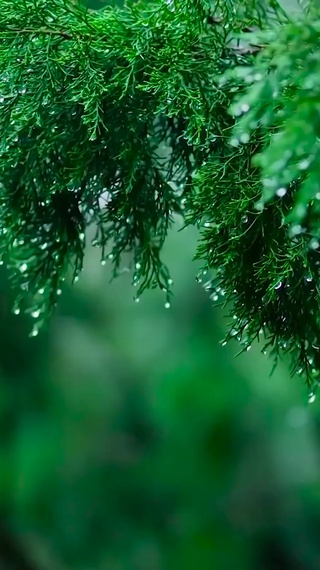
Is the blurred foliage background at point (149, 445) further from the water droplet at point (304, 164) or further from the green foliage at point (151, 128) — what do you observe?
the water droplet at point (304, 164)

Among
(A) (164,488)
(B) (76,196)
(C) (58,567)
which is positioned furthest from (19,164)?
(C) (58,567)

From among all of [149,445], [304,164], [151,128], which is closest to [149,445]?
[149,445]

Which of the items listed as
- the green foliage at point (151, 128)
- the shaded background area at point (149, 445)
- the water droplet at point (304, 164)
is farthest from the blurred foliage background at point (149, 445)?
the water droplet at point (304, 164)

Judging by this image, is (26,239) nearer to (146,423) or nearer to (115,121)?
(115,121)

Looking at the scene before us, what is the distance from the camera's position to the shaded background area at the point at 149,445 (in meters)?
3.23

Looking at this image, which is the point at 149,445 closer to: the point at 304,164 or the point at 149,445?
the point at 149,445

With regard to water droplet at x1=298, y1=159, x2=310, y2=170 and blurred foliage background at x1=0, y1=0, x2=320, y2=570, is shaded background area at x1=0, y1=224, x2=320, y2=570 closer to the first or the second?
blurred foliage background at x1=0, y1=0, x2=320, y2=570

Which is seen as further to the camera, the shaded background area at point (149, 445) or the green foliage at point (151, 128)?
the shaded background area at point (149, 445)

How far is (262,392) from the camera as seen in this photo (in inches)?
137

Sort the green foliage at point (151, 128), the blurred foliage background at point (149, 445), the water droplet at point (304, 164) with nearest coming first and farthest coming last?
the water droplet at point (304, 164) < the green foliage at point (151, 128) < the blurred foliage background at point (149, 445)

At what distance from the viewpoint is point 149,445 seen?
346 centimetres

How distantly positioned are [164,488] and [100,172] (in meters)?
2.73

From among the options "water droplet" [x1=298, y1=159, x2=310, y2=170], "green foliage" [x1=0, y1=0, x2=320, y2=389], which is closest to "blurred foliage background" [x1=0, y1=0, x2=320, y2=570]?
"green foliage" [x1=0, y1=0, x2=320, y2=389]

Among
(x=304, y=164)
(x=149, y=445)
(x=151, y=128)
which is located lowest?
(x=304, y=164)
